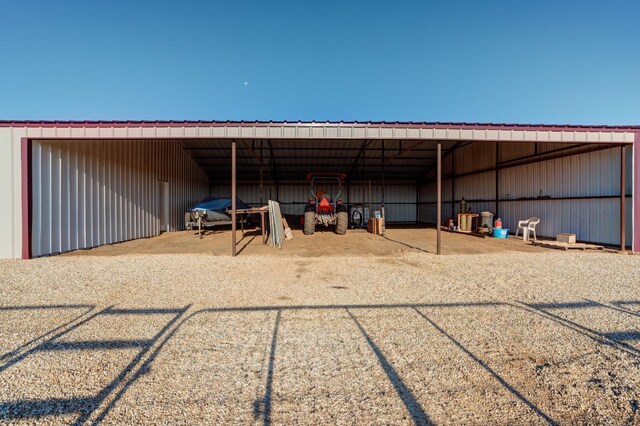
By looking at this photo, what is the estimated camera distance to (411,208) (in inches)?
925

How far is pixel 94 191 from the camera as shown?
9.70m

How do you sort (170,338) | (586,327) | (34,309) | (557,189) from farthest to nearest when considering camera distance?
(557,189) → (34,309) → (586,327) → (170,338)

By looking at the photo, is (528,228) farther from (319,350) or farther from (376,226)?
(319,350)

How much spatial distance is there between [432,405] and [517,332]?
184 cm

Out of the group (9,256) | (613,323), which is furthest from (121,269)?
(613,323)

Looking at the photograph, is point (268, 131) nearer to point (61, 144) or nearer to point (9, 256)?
point (61, 144)

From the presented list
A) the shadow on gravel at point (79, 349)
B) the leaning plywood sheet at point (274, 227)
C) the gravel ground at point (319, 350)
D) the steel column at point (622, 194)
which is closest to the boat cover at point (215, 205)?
the leaning plywood sheet at point (274, 227)

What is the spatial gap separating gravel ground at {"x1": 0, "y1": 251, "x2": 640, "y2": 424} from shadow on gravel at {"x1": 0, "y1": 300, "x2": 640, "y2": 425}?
0.7 inches

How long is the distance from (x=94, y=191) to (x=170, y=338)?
8.41 metres

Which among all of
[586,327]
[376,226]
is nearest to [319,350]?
[586,327]

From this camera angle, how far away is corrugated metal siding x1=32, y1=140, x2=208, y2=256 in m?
8.07

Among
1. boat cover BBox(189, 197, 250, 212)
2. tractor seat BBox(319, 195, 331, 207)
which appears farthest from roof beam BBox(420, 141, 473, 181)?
boat cover BBox(189, 197, 250, 212)

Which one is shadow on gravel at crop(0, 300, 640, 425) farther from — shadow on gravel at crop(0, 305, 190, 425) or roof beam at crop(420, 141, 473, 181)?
roof beam at crop(420, 141, 473, 181)

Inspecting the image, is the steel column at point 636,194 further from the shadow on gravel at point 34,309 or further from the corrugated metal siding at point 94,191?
the corrugated metal siding at point 94,191
